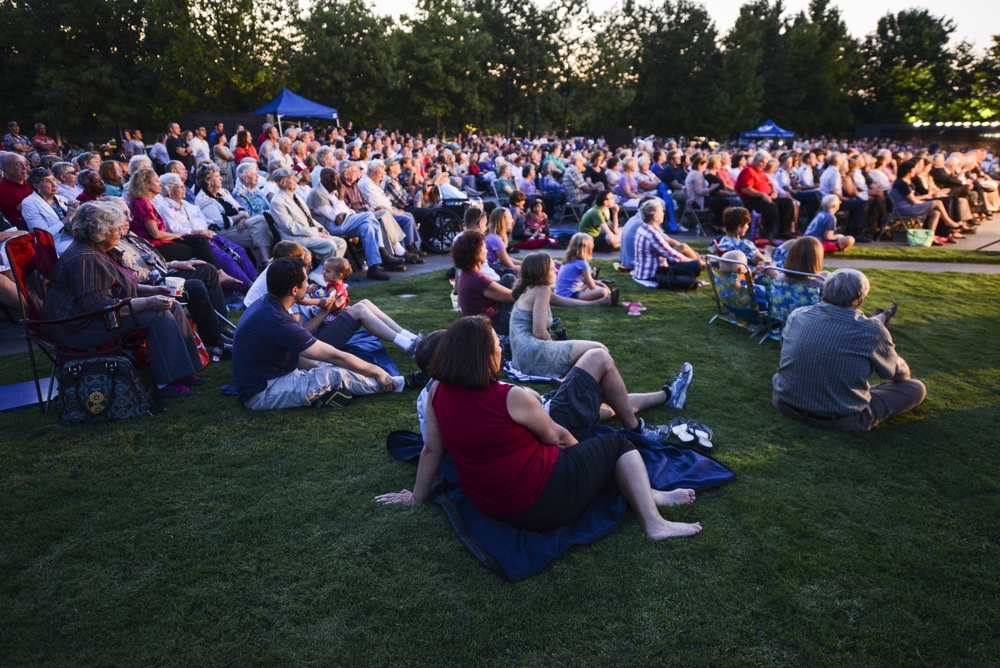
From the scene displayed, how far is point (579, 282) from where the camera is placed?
7.49 m

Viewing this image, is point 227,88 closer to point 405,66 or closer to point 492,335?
point 405,66

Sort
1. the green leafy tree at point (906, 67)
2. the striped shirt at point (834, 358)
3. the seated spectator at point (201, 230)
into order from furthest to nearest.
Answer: the green leafy tree at point (906, 67), the seated spectator at point (201, 230), the striped shirt at point (834, 358)

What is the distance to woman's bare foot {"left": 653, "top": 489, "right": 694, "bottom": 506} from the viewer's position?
131 inches

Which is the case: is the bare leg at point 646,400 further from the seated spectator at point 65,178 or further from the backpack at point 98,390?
the seated spectator at point 65,178

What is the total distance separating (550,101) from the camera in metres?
42.9

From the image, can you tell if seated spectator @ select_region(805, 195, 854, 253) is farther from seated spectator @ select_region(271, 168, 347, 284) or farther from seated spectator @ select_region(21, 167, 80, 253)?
seated spectator @ select_region(21, 167, 80, 253)

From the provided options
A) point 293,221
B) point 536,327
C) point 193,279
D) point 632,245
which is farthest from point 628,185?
point 193,279

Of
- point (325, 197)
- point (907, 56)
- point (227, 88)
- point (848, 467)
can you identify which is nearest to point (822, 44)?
point (907, 56)

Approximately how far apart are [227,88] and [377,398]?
28274mm

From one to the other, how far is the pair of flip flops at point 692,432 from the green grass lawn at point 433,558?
0.10 m

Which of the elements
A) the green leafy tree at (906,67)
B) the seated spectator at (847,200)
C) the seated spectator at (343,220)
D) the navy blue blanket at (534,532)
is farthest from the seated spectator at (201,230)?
the green leafy tree at (906,67)

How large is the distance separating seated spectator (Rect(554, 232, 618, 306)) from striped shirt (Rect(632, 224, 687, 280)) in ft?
3.40

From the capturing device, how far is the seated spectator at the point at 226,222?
330 inches

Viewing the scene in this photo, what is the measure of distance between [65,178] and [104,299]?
4.99m
